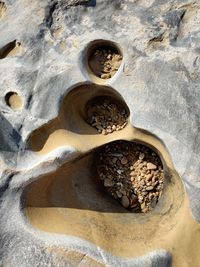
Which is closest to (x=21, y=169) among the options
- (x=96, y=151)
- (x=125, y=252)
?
(x=96, y=151)

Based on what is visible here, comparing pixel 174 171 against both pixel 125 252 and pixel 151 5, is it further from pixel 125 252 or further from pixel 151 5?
pixel 151 5

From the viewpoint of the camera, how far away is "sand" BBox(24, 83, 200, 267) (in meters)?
1.94

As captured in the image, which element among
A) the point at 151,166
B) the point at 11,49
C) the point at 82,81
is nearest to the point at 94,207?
the point at 151,166

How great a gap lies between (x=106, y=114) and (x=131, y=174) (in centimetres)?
27

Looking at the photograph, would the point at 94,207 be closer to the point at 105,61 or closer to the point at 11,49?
the point at 105,61

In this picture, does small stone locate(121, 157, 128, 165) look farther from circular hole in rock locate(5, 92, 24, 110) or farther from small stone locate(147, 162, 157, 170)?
circular hole in rock locate(5, 92, 24, 110)

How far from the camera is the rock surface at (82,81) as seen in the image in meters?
1.90

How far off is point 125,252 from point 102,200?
0.93 feet

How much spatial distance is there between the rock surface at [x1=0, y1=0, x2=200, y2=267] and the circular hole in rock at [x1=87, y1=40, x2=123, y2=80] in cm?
6

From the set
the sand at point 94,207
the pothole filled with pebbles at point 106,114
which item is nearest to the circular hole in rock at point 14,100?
the sand at point 94,207

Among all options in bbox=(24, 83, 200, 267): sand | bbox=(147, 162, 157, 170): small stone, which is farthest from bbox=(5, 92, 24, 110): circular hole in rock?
bbox=(147, 162, 157, 170): small stone

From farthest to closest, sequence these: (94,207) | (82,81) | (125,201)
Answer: (125,201)
(94,207)
(82,81)

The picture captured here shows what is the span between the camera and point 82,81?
1.97 metres

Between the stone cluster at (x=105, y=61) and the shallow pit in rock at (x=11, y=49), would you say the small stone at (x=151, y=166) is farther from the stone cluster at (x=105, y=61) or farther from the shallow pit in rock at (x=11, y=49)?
the shallow pit in rock at (x=11, y=49)
